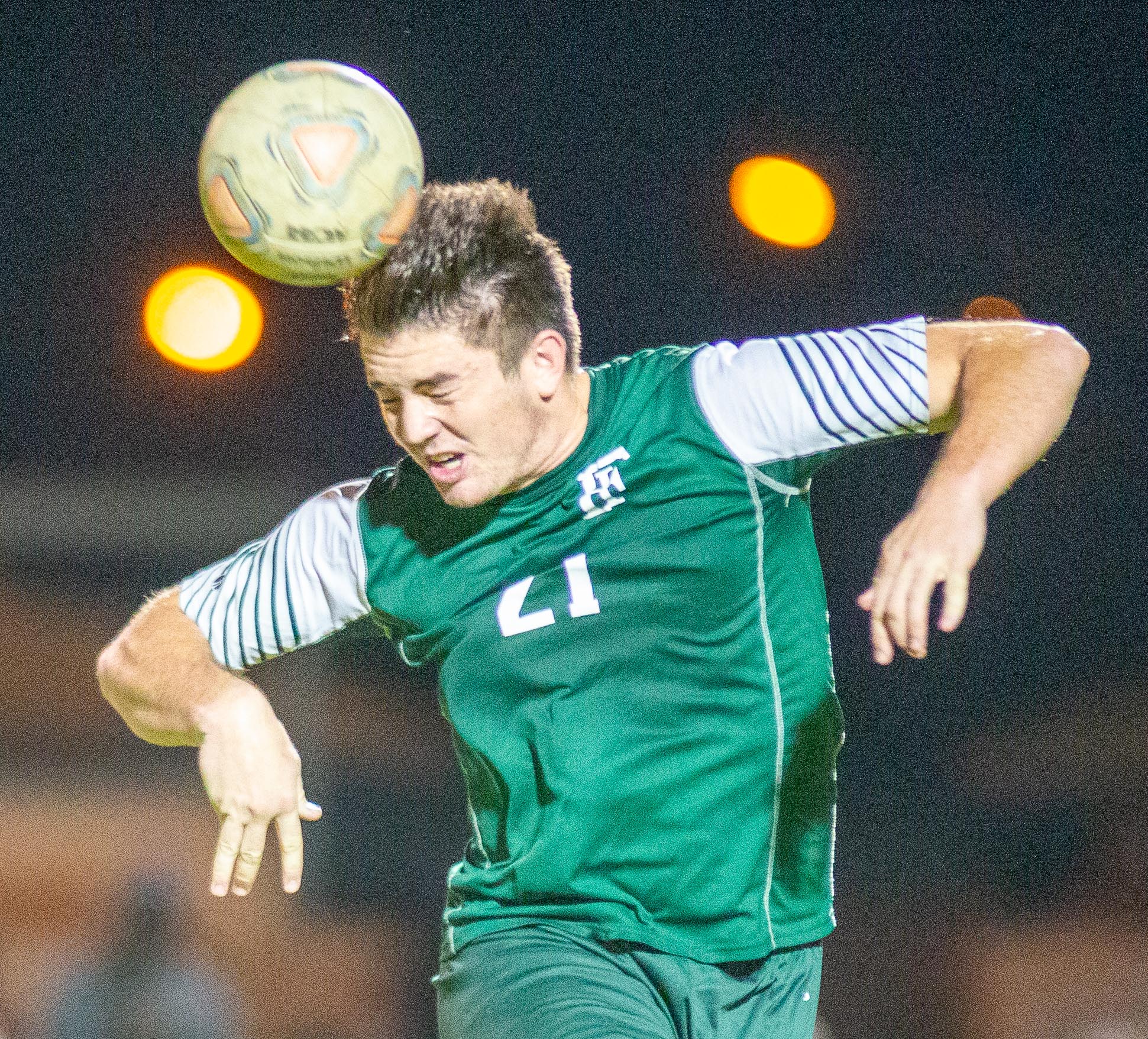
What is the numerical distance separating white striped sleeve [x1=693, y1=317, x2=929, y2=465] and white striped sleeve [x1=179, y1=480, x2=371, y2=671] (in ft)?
2.09

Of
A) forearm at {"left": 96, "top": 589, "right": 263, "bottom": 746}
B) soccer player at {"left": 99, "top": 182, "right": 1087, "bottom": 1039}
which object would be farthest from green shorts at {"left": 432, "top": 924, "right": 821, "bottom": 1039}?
forearm at {"left": 96, "top": 589, "right": 263, "bottom": 746}

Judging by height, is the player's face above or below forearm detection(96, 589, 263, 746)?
above

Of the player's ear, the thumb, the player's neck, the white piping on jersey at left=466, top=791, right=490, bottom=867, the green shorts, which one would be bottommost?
the green shorts

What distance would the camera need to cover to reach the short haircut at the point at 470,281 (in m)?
1.91

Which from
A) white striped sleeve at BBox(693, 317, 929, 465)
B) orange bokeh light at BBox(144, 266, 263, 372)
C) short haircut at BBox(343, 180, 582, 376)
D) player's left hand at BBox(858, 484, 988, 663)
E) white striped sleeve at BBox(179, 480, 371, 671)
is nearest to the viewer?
player's left hand at BBox(858, 484, 988, 663)

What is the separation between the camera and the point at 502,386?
1.96 meters

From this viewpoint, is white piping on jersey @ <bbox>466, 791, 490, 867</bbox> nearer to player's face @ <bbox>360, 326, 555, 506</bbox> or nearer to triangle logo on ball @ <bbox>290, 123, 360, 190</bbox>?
player's face @ <bbox>360, 326, 555, 506</bbox>

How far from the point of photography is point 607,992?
5.32ft

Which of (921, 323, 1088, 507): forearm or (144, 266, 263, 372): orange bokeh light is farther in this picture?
(144, 266, 263, 372): orange bokeh light

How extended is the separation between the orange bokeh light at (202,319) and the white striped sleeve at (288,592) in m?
2.07

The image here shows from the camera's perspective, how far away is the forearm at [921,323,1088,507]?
1.60m

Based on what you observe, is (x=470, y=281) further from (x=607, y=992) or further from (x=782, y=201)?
(x=782, y=201)

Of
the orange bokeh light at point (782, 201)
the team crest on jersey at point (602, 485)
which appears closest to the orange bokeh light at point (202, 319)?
the orange bokeh light at point (782, 201)

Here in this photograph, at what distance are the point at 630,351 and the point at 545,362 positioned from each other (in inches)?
75.4
